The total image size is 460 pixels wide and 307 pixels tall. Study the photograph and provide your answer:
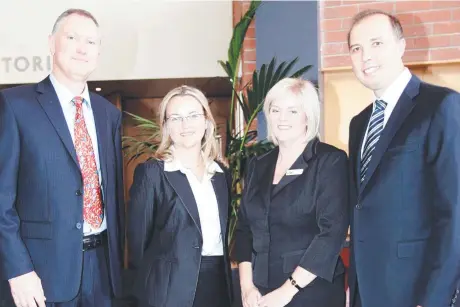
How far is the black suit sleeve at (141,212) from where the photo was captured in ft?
7.83

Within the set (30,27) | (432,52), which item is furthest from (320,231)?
(30,27)

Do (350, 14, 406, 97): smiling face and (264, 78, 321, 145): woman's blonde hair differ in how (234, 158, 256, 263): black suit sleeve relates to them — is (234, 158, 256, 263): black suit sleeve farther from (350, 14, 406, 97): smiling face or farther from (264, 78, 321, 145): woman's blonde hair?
(350, 14, 406, 97): smiling face

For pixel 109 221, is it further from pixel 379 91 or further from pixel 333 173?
pixel 379 91

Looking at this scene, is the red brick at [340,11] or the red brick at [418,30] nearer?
the red brick at [418,30]

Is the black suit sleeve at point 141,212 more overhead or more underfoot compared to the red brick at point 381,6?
more underfoot

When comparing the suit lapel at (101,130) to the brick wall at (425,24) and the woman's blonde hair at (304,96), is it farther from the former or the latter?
the brick wall at (425,24)

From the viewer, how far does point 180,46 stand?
198 inches

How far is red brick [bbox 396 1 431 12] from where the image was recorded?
4.32 m

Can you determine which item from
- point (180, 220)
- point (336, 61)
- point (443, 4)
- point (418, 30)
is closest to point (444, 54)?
point (418, 30)

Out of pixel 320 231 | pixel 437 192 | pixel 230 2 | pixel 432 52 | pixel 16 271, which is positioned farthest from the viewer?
pixel 230 2

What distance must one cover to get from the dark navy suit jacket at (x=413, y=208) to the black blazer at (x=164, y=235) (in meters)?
0.73

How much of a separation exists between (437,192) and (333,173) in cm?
51

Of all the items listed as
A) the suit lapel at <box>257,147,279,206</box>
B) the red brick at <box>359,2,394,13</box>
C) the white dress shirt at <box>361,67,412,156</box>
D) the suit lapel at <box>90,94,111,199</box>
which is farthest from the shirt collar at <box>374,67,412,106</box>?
the red brick at <box>359,2,394,13</box>

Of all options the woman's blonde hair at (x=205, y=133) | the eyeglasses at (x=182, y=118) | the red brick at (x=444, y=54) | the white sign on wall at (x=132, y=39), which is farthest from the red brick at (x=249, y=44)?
the eyeglasses at (x=182, y=118)
